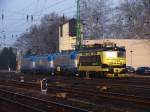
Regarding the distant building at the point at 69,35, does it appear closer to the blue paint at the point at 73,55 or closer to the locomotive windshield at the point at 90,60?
the blue paint at the point at 73,55

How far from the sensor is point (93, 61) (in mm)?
50219

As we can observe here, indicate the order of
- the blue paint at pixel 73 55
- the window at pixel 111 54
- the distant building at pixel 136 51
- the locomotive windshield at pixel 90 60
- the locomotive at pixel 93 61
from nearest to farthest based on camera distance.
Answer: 1. the locomotive at pixel 93 61
2. the window at pixel 111 54
3. the locomotive windshield at pixel 90 60
4. the blue paint at pixel 73 55
5. the distant building at pixel 136 51

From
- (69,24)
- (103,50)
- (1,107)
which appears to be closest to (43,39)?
(69,24)

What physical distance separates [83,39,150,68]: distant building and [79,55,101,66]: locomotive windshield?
2806cm

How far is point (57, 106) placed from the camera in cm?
Result: 1997

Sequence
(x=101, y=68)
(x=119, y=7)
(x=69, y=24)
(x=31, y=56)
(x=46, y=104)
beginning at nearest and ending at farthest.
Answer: (x=46, y=104) → (x=101, y=68) → (x=31, y=56) → (x=69, y=24) → (x=119, y=7)

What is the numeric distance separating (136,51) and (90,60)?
32.7 m

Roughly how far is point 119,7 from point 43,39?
3019 cm

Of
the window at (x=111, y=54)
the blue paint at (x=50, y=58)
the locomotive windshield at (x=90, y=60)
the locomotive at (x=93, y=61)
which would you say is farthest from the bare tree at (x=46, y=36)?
the window at (x=111, y=54)

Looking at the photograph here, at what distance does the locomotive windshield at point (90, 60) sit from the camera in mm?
49500

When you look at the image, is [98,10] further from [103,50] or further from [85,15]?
[103,50]

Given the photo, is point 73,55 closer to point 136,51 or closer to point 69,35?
point 136,51

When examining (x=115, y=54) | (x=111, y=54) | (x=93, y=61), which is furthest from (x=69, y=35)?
(x=111, y=54)

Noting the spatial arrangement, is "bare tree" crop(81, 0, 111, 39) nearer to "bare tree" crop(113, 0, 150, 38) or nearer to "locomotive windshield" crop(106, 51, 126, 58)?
"bare tree" crop(113, 0, 150, 38)
